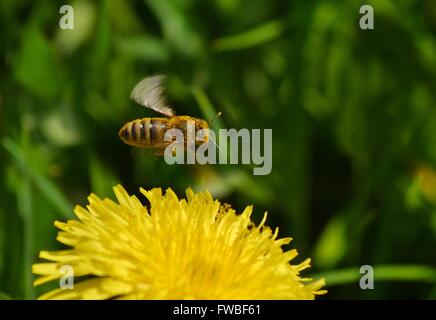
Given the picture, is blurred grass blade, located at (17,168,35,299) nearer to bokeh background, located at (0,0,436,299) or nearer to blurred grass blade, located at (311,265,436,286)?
bokeh background, located at (0,0,436,299)

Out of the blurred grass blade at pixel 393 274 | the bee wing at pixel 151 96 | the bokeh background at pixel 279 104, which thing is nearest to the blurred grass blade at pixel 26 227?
the bokeh background at pixel 279 104

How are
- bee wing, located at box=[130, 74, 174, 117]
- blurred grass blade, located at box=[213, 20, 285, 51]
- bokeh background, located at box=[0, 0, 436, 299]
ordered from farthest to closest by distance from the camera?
blurred grass blade, located at box=[213, 20, 285, 51] → bokeh background, located at box=[0, 0, 436, 299] → bee wing, located at box=[130, 74, 174, 117]

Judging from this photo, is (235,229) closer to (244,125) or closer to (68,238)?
(68,238)

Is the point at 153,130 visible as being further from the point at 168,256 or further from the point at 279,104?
the point at 279,104

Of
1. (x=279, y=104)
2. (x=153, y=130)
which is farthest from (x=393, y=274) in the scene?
(x=153, y=130)

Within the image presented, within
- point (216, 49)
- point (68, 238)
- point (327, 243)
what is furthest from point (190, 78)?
point (68, 238)

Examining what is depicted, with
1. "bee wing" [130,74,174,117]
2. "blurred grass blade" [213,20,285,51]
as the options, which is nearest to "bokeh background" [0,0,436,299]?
"blurred grass blade" [213,20,285,51]
